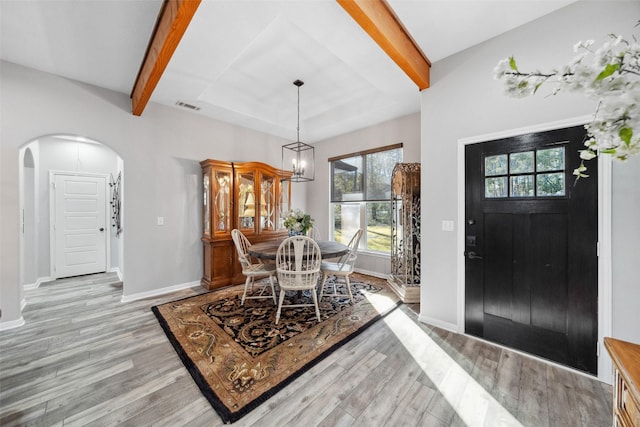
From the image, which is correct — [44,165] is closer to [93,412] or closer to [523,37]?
Answer: [93,412]

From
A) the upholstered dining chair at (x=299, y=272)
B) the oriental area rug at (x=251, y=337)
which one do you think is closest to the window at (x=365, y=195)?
the oriental area rug at (x=251, y=337)

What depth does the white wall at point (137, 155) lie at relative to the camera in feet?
8.49

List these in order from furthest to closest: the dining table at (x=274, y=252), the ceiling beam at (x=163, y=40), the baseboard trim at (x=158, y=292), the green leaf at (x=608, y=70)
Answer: the baseboard trim at (x=158, y=292), the dining table at (x=274, y=252), the ceiling beam at (x=163, y=40), the green leaf at (x=608, y=70)

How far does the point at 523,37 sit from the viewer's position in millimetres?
2072

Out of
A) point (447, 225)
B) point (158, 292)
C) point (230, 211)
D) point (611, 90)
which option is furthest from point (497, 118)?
point (158, 292)

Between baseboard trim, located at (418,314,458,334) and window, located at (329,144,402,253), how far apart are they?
178cm

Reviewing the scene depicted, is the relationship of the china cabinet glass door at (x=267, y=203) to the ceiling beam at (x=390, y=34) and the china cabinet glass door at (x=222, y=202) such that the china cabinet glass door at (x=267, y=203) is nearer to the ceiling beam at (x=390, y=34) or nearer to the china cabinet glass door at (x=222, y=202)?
the china cabinet glass door at (x=222, y=202)

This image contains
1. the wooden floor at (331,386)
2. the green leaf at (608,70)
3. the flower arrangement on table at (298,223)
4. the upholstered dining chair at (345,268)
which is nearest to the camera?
the green leaf at (608,70)

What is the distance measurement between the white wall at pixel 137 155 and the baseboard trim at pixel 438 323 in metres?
3.50

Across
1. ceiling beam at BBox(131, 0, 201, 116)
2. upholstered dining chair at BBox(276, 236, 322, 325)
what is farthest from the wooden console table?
ceiling beam at BBox(131, 0, 201, 116)

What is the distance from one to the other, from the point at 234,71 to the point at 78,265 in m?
4.81

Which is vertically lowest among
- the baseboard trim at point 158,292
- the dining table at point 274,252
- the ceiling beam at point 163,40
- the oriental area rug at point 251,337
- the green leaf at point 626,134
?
the oriental area rug at point 251,337

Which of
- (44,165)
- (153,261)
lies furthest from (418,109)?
(44,165)

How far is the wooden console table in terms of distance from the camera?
2.22ft
